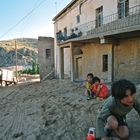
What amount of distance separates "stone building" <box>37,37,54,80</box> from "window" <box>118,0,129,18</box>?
15.0 m

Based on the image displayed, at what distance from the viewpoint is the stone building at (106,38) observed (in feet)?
45.0

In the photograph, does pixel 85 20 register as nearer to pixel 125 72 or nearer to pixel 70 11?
pixel 70 11

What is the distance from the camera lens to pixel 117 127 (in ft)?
14.6

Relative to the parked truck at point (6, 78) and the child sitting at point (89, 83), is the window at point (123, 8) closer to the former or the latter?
the child sitting at point (89, 83)

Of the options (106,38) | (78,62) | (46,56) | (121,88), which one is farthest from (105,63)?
(121,88)

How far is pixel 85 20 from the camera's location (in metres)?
20.2

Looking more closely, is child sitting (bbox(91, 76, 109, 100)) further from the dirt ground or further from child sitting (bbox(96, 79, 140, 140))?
child sitting (bbox(96, 79, 140, 140))

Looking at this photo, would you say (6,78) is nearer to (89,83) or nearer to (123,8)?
(123,8)

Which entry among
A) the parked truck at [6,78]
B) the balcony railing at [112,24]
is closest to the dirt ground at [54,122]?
the balcony railing at [112,24]

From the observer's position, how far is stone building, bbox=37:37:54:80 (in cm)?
2903

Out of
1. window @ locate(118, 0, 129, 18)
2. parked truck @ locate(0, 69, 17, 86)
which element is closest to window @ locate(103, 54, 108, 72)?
window @ locate(118, 0, 129, 18)

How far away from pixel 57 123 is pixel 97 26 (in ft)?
38.7

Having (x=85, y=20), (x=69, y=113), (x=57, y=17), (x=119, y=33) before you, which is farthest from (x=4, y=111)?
(x=57, y=17)

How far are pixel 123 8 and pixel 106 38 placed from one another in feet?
6.23
